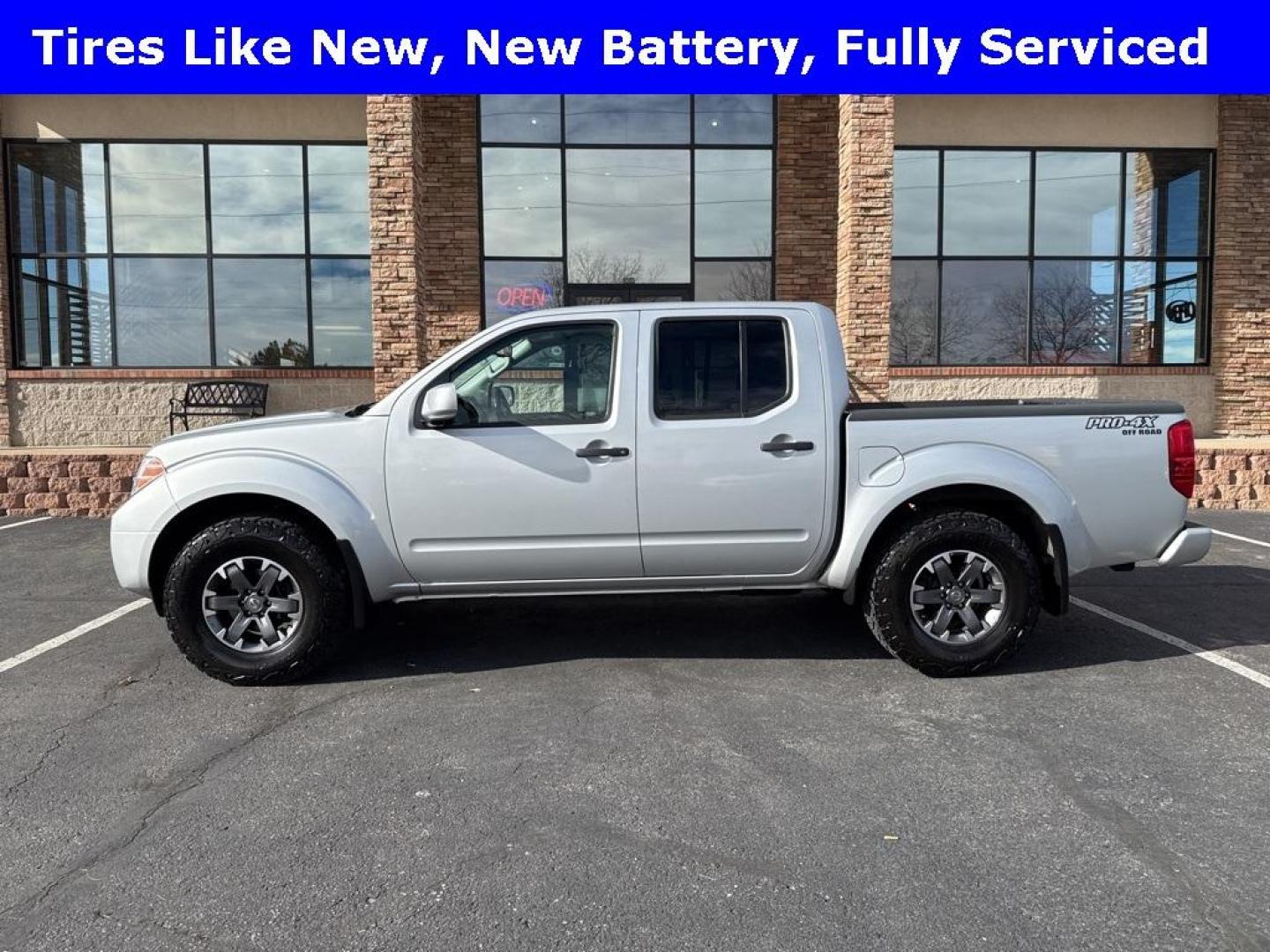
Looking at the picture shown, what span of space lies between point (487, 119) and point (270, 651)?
37.0 feet

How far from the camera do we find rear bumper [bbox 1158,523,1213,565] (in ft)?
15.9

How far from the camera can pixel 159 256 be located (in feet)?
47.3

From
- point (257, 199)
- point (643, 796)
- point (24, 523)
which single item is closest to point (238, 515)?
point (643, 796)

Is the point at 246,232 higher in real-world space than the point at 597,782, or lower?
higher

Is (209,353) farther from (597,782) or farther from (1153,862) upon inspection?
(1153,862)

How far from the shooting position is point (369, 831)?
3.22 metres

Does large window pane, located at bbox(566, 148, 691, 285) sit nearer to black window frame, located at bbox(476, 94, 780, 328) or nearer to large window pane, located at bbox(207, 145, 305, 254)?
black window frame, located at bbox(476, 94, 780, 328)

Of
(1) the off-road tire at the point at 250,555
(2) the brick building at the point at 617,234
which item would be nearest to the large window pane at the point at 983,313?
(2) the brick building at the point at 617,234

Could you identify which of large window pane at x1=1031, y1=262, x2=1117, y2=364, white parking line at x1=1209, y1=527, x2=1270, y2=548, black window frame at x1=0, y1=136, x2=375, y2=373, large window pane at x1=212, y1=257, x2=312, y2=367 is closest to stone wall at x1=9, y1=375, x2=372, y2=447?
black window frame at x1=0, y1=136, x2=375, y2=373

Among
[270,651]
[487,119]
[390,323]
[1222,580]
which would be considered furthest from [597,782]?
[487,119]

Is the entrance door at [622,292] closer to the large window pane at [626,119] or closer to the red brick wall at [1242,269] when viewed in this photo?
the large window pane at [626,119]

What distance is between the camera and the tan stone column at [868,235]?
40.2ft

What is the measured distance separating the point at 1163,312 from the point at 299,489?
565 inches

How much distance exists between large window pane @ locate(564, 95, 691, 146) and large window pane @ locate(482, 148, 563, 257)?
59 centimetres
